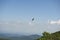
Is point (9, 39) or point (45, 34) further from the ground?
point (9, 39)

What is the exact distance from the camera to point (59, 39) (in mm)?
9984

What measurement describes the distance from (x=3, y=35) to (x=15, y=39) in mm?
2761

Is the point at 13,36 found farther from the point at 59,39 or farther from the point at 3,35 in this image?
the point at 59,39

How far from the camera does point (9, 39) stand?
88.7ft

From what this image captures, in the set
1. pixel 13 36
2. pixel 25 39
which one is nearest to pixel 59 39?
pixel 25 39

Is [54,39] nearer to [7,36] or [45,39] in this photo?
[45,39]

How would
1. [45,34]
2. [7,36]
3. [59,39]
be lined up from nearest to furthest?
[59,39], [45,34], [7,36]

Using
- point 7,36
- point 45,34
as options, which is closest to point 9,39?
point 7,36

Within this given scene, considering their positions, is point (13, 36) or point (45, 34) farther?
point (13, 36)

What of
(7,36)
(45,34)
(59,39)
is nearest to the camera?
(59,39)

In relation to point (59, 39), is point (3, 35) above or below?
above

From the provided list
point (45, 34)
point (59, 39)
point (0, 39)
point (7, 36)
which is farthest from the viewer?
point (7, 36)

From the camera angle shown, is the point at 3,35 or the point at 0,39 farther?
the point at 3,35

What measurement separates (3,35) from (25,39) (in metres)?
4.60
